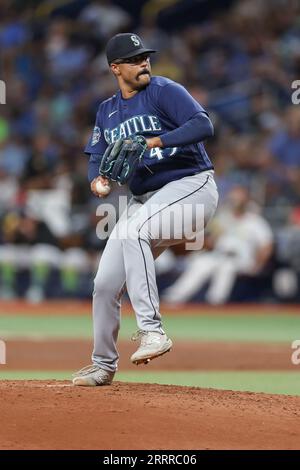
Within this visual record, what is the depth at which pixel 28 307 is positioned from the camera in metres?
15.1

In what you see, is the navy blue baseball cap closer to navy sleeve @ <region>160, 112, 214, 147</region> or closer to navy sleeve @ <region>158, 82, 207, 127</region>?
navy sleeve @ <region>158, 82, 207, 127</region>

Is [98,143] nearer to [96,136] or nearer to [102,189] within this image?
[96,136]

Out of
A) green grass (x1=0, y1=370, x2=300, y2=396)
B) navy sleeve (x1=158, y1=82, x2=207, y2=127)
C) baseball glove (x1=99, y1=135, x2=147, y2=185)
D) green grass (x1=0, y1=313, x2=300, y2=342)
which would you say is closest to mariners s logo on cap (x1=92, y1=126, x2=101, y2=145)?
baseball glove (x1=99, y1=135, x2=147, y2=185)

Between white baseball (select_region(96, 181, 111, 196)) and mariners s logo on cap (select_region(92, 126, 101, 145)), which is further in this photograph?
mariners s logo on cap (select_region(92, 126, 101, 145))

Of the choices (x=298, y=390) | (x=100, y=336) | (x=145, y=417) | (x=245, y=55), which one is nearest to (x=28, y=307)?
(x=245, y=55)

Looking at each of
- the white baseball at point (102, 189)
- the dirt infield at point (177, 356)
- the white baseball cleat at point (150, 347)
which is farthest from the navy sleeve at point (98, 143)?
the dirt infield at point (177, 356)

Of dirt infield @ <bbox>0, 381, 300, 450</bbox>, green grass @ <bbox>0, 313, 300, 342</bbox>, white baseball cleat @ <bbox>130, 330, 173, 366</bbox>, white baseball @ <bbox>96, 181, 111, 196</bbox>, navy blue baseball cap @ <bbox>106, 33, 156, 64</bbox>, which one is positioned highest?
green grass @ <bbox>0, 313, 300, 342</bbox>

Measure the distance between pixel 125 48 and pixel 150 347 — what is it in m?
1.76

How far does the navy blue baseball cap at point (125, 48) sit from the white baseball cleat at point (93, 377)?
1881 mm

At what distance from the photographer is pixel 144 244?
5930 millimetres

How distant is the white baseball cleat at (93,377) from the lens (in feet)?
20.5

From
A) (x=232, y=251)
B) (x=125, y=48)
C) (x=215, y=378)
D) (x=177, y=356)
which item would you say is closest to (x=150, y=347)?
(x=125, y=48)

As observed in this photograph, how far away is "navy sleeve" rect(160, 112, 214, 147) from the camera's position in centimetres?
575
